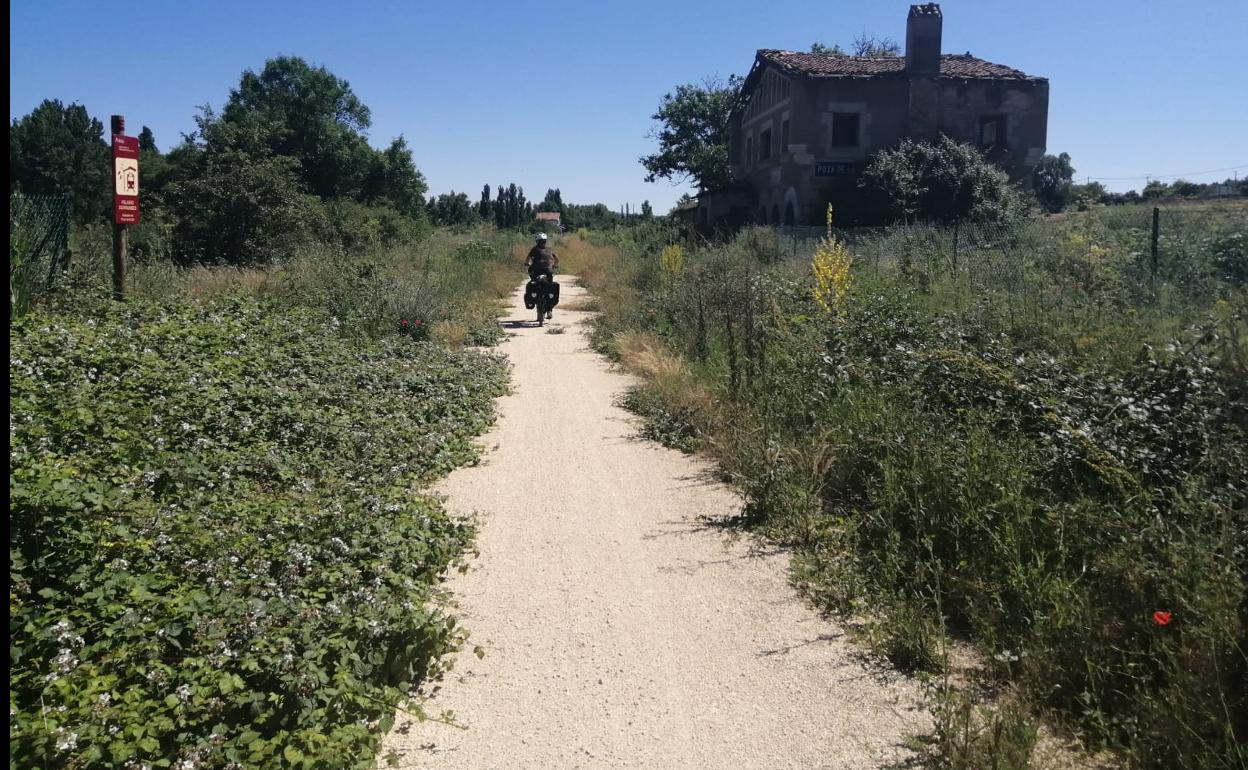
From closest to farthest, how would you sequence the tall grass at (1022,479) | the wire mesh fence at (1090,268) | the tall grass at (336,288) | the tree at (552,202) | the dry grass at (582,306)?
the tall grass at (1022,479) → the wire mesh fence at (1090,268) → the tall grass at (336,288) → the dry grass at (582,306) → the tree at (552,202)

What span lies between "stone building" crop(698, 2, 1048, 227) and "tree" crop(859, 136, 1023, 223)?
1984 mm

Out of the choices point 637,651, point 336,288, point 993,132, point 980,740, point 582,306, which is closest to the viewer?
point 980,740

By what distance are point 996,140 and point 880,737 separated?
1329 inches

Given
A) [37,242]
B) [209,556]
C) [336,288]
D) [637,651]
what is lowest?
[637,651]

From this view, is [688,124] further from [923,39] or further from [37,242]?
[37,242]

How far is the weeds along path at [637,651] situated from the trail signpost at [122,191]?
6.84 meters

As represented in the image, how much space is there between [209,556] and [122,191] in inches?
339

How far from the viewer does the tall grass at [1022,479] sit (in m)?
3.73

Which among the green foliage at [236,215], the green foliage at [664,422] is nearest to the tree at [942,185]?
the green foliage at [236,215]

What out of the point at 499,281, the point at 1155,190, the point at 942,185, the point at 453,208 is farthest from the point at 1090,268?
the point at 453,208

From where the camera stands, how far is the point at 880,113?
108ft

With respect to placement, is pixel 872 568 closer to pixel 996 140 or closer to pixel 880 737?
pixel 880 737

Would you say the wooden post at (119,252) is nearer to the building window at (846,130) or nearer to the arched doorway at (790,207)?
the arched doorway at (790,207)

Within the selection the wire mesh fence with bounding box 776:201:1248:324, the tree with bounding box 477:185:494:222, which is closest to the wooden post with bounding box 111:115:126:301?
the wire mesh fence with bounding box 776:201:1248:324
